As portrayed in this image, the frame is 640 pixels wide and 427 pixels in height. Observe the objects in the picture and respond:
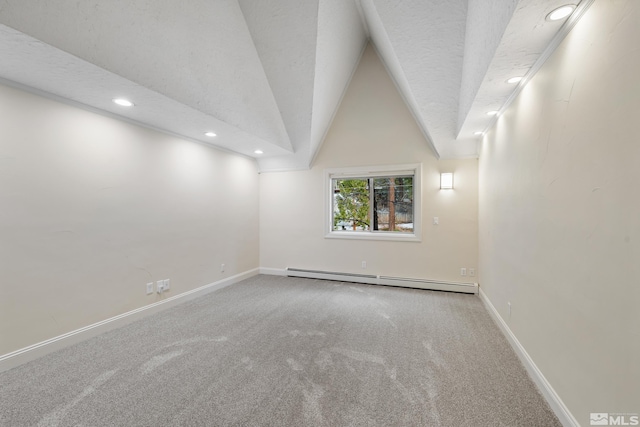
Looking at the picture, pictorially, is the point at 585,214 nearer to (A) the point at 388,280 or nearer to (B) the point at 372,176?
(A) the point at 388,280

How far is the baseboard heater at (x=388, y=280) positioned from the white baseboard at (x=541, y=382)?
1147mm

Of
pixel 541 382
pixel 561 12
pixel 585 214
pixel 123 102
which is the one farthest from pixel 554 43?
pixel 123 102

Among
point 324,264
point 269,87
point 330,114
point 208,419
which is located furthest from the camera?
point 324,264

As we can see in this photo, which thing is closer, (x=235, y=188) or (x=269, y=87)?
(x=269, y=87)

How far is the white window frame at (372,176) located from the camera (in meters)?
4.15

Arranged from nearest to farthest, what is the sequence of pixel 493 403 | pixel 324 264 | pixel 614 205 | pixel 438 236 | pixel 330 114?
pixel 614 205 → pixel 493 403 → pixel 438 236 → pixel 330 114 → pixel 324 264

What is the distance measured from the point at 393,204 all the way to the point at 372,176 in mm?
605

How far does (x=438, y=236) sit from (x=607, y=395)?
9.81ft

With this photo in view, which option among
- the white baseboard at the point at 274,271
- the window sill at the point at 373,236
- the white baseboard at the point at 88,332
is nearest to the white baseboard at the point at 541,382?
the window sill at the point at 373,236

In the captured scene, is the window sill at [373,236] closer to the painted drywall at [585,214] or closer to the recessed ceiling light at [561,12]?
the painted drywall at [585,214]

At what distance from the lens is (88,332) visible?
Answer: 253cm

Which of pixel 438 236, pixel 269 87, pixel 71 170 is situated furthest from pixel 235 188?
pixel 438 236

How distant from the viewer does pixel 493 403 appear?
1.67 metres

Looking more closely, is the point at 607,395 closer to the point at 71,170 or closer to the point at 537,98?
the point at 537,98
